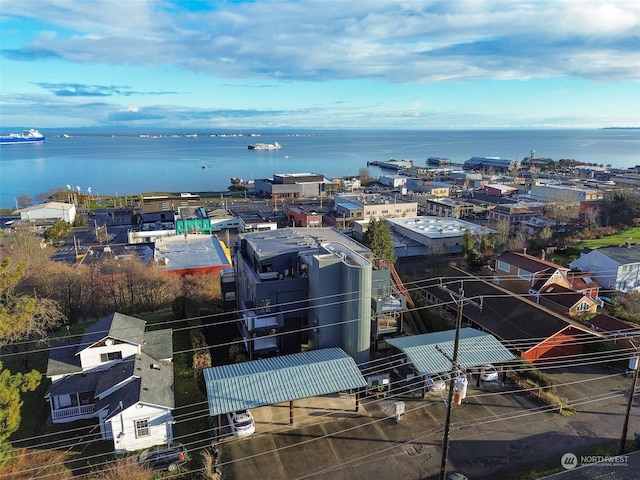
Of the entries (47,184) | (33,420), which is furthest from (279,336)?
(47,184)

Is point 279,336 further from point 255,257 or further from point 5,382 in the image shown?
point 5,382

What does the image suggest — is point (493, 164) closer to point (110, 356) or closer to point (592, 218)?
point (592, 218)

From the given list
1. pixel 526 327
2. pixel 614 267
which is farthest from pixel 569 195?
pixel 526 327

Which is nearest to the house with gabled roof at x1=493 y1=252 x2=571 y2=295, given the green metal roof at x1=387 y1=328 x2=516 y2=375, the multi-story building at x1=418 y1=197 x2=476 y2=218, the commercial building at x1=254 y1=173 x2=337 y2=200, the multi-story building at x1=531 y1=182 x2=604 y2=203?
the green metal roof at x1=387 y1=328 x2=516 y2=375

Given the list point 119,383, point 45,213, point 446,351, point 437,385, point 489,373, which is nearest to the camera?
point 119,383

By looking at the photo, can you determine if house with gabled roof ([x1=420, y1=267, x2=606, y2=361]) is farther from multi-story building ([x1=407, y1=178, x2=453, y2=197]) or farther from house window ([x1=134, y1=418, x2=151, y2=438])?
multi-story building ([x1=407, y1=178, x2=453, y2=197])

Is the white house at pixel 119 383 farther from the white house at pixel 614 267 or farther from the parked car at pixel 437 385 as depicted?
the white house at pixel 614 267
